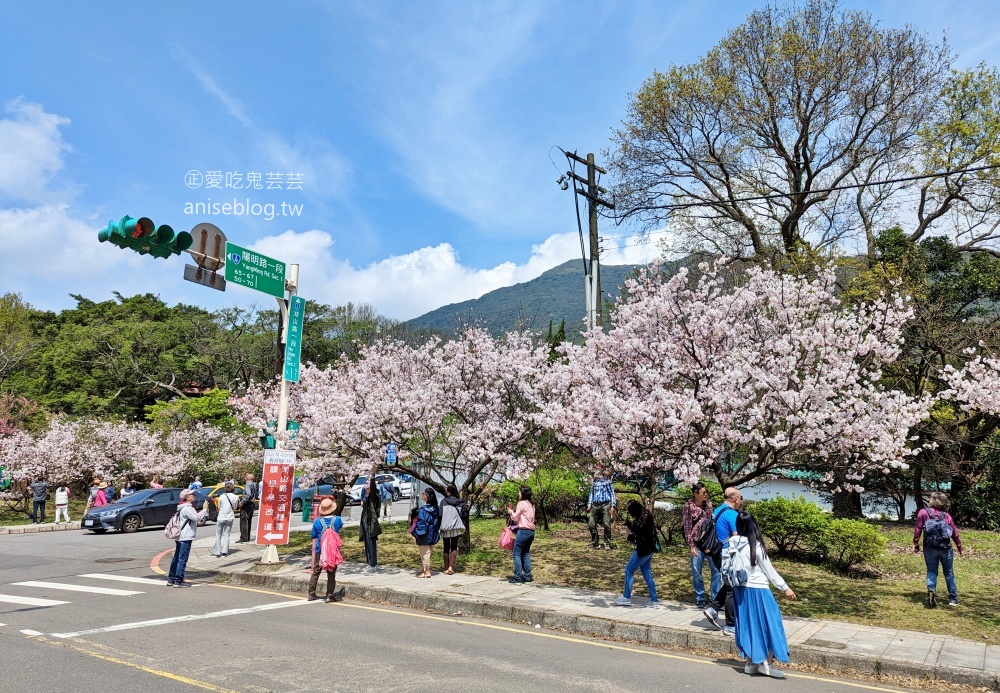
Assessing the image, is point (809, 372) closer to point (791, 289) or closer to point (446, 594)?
point (791, 289)

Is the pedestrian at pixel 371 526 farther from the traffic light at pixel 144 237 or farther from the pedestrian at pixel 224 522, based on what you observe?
the traffic light at pixel 144 237

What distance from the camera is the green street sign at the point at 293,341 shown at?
1508cm

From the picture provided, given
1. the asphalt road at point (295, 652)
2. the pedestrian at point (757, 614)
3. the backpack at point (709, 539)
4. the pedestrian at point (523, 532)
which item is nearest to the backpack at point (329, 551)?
the asphalt road at point (295, 652)

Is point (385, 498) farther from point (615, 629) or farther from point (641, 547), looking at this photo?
point (615, 629)

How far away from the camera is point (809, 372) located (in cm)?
1036

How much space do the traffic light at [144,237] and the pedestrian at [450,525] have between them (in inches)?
265

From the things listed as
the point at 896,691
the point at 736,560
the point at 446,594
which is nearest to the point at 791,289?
the point at 736,560

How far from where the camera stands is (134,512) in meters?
24.0

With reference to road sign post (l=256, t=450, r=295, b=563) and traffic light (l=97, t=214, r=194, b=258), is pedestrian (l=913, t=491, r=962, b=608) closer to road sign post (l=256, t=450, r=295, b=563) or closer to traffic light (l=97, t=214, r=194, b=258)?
road sign post (l=256, t=450, r=295, b=563)

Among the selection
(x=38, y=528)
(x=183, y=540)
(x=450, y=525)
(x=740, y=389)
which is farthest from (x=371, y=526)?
(x=38, y=528)

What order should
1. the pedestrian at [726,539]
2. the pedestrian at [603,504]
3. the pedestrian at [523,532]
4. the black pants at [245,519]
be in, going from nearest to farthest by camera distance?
1. the pedestrian at [726,539]
2. the pedestrian at [523,532]
3. the pedestrian at [603,504]
4. the black pants at [245,519]

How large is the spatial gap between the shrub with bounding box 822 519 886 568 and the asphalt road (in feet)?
20.5

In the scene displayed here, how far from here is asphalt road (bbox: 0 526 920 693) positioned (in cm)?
663

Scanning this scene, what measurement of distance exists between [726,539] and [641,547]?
2.47 metres
